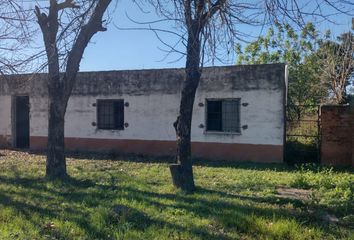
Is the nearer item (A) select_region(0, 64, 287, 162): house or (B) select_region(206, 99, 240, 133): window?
(A) select_region(0, 64, 287, 162): house

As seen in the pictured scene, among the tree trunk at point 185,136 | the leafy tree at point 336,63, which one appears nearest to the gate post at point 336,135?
the tree trunk at point 185,136

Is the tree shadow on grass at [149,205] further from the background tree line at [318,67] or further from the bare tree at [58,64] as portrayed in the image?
the background tree line at [318,67]

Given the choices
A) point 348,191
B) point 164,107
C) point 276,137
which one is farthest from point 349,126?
point 164,107

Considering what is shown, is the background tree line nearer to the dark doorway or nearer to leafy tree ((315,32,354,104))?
leafy tree ((315,32,354,104))

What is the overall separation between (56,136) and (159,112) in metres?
6.68

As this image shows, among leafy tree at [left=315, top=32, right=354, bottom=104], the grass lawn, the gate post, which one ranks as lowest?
the grass lawn

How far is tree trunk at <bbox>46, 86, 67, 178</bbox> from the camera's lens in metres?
10.3

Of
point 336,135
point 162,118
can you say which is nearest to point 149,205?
point 336,135

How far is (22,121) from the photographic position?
66.7 feet

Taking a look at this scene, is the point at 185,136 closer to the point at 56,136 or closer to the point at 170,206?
the point at 170,206

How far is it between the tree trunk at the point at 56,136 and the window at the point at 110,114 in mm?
7057

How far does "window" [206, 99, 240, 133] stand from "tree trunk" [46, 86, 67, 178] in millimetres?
6800

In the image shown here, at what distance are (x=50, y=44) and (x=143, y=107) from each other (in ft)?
23.0

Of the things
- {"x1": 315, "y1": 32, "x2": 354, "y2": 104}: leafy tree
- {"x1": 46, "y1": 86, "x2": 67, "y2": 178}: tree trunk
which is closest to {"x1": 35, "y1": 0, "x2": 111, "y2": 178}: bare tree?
{"x1": 46, "y1": 86, "x2": 67, "y2": 178}: tree trunk
